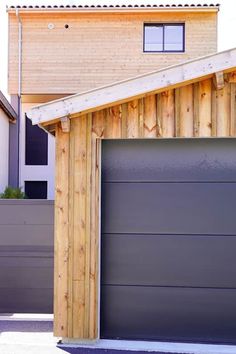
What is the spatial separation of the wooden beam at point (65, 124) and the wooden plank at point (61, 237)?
0.21ft

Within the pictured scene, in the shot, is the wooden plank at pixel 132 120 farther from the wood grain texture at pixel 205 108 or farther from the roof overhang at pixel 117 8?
the roof overhang at pixel 117 8

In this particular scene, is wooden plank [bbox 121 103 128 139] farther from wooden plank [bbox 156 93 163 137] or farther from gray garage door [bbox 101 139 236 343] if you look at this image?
wooden plank [bbox 156 93 163 137]

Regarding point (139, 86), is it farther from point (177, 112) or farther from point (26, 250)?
point (26, 250)

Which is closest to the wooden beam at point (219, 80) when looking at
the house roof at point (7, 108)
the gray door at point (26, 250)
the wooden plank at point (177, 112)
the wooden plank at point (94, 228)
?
the wooden plank at point (177, 112)

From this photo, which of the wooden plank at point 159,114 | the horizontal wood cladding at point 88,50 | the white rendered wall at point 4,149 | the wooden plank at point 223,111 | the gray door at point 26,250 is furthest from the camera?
the horizontal wood cladding at point 88,50

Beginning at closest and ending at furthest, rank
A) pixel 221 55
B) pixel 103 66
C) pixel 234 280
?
pixel 221 55, pixel 234 280, pixel 103 66

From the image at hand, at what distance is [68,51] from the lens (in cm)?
1273

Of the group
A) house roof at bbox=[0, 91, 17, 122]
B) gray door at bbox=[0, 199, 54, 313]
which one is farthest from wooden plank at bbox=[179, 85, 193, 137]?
house roof at bbox=[0, 91, 17, 122]

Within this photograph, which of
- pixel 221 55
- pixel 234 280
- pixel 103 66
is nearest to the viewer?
pixel 221 55

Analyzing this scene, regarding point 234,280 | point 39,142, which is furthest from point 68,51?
point 234,280

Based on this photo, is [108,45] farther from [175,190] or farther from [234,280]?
[234,280]

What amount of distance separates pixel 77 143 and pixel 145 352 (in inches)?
104

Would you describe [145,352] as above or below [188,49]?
below

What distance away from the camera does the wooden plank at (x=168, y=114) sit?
15.8 ft
